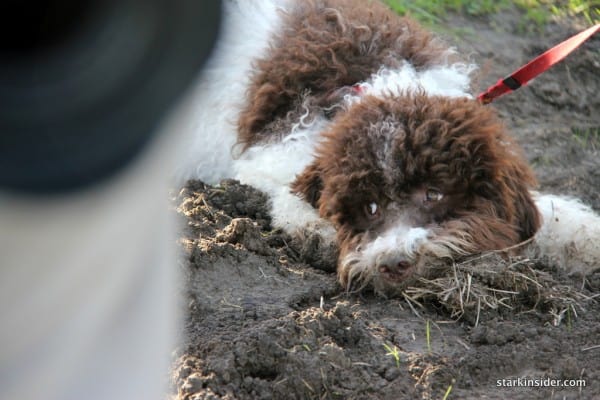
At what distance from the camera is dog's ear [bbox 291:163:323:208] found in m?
4.51

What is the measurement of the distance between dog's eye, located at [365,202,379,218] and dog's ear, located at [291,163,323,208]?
0.41 m

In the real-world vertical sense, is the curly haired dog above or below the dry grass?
above

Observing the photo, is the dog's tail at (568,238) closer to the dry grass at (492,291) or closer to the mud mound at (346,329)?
the mud mound at (346,329)

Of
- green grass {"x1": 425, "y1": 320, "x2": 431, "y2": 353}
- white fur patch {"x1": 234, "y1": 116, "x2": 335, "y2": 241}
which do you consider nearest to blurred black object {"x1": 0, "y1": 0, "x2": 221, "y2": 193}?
green grass {"x1": 425, "y1": 320, "x2": 431, "y2": 353}

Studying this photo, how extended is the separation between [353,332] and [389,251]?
2.08 feet

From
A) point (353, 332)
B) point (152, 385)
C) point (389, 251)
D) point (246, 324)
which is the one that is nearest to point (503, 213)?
point (389, 251)

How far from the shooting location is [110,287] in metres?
1.07

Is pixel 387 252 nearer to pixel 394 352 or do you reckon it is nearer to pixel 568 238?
pixel 394 352

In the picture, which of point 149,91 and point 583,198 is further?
point 583,198

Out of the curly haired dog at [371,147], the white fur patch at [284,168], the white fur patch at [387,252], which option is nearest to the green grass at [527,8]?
the curly haired dog at [371,147]

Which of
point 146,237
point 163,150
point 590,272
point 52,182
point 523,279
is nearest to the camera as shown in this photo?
point 52,182

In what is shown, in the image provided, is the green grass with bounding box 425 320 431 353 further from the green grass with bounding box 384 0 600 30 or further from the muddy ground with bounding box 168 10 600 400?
the green grass with bounding box 384 0 600 30

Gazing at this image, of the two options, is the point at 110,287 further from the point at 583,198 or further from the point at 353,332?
the point at 583,198

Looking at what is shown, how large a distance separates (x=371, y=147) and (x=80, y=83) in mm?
3226
